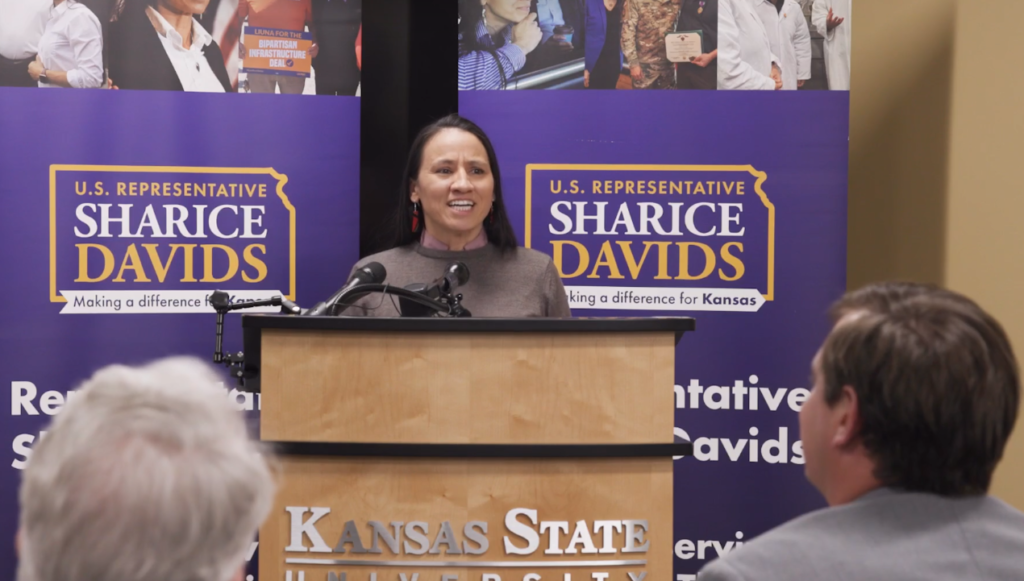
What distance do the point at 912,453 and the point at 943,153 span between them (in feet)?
9.18

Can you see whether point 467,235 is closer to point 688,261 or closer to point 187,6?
point 688,261

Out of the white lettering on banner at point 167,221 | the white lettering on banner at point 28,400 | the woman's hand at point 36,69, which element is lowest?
the white lettering on banner at point 28,400

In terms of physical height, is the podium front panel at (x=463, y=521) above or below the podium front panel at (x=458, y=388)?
below

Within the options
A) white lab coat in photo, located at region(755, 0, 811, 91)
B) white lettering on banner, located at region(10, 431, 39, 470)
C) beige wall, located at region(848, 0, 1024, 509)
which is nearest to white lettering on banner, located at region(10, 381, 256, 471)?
white lettering on banner, located at region(10, 431, 39, 470)

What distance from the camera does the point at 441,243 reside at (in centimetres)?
291

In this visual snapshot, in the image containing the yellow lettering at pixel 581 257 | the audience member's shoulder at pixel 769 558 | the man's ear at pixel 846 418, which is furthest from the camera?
the yellow lettering at pixel 581 257

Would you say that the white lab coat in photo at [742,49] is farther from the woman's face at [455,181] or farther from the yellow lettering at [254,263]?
the yellow lettering at [254,263]

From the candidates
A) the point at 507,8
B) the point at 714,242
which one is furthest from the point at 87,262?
the point at 714,242

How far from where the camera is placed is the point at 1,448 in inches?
132

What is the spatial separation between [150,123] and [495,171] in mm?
1392

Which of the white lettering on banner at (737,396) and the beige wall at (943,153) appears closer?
the beige wall at (943,153)

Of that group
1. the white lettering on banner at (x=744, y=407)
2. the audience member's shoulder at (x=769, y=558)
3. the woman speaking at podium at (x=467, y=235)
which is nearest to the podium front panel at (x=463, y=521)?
the woman speaking at podium at (x=467, y=235)

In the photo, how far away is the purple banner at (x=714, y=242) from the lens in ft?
11.1

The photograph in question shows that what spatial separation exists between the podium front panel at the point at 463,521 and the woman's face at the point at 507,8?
2.03 metres
